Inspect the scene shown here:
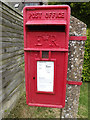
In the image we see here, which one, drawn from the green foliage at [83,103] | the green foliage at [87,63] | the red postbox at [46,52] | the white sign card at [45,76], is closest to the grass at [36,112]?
the green foliage at [83,103]

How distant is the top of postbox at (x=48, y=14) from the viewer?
1.31m

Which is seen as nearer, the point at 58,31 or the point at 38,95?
the point at 58,31

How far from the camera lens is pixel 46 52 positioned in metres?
1.42

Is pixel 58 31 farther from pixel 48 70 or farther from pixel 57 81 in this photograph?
pixel 57 81

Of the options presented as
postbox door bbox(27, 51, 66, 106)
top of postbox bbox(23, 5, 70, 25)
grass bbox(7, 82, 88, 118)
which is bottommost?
grass bbox(7, 82, 88, 118)


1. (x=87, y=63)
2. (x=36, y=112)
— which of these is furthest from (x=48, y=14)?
(x=87, y=63)

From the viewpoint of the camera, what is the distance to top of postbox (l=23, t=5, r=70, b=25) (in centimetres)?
131

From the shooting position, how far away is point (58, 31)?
4.43 ft

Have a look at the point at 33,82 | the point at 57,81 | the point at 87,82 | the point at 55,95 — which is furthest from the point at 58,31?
the point at 87,82

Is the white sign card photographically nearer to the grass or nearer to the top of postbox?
the top of postbox

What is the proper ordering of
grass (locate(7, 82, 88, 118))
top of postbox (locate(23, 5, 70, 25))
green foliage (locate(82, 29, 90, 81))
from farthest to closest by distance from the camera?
1. green foliage (locate(82, 29, 90, 81))
2. grass (locate(7, 82, 88, 118))
3. top of postbox (locate(23, 5, 70, 25))

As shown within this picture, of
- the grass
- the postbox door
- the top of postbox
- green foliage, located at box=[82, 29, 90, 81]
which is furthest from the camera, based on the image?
green foliage, located at box=[82, 29, 90, 81]

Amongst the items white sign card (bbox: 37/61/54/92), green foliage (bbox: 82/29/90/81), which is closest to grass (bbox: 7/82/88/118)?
white sign card (bbox: 37/61/54/92)

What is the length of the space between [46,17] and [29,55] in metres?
0.58
